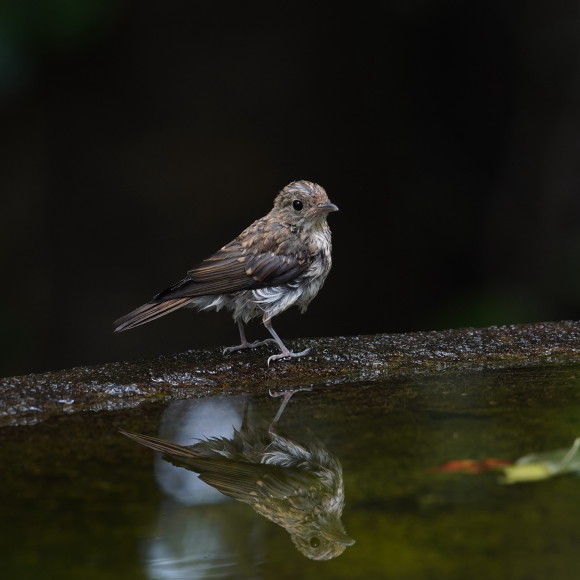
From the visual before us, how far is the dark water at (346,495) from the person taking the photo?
1.91m

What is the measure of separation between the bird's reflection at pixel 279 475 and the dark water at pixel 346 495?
0.11 feet

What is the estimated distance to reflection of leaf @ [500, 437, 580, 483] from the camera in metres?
2.36

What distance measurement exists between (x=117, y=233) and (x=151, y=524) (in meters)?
5.97

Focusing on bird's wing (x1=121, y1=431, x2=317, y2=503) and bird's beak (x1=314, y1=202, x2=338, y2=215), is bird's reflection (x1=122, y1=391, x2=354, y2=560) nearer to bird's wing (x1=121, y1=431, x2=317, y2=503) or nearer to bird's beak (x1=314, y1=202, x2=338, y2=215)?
bird's wing (x1=121, y1=431, x2=317, y2=503)

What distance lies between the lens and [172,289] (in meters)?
4.21

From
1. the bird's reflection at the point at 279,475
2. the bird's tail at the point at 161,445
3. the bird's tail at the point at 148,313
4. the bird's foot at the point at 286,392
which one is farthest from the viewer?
the bird's tail at the point at 148,313

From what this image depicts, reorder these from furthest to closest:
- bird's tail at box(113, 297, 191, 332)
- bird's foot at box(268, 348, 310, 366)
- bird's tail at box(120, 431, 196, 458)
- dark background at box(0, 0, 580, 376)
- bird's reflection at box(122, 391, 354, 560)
A: dark background at box(0, 0, 580, 376) → bird's tail at box(113, 297, 191, 332) → bird's foot at box(268, 348, 310, 366) → bird's tail at box(120, 431, 196, 458) → bird's reflection at box(122, 391, 354, 560)

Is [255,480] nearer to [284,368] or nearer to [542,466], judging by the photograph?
[542,466]

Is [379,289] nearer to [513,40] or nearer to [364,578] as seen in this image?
[513,40]

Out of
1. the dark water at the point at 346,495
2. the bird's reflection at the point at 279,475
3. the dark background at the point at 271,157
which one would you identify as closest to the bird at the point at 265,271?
the dark water at the point at 346,495

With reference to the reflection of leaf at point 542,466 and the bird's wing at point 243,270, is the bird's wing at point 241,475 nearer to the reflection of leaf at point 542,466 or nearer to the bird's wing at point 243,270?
the reflection of leaf at point 542,466

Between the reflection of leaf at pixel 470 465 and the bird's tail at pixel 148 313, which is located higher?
the bird's tail at pixel 148 313

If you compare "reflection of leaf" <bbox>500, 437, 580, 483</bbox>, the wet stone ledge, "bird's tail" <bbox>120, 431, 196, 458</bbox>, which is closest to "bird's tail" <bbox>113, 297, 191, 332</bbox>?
the wet stone ledge

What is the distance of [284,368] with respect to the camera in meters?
3.57
